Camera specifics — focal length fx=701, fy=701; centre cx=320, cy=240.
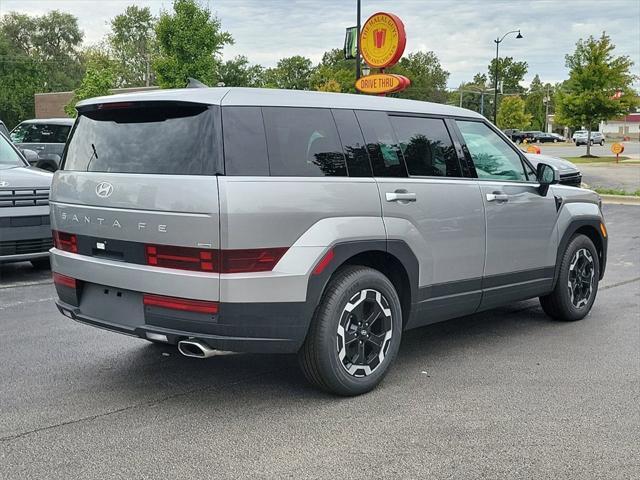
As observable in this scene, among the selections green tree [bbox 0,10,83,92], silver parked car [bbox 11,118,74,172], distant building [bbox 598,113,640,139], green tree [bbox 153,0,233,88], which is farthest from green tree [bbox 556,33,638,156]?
distant building [bbox 598,113,640,139]

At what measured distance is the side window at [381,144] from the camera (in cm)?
453

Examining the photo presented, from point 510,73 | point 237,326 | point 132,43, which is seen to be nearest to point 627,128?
point 510,73

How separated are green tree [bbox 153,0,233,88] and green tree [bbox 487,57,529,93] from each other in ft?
333

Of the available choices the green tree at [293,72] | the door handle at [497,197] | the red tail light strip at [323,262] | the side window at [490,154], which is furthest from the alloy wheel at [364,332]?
the green tree at [293,72]

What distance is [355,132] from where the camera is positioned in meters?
4.48

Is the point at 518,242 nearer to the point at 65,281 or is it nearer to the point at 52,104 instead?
the point at 65,281

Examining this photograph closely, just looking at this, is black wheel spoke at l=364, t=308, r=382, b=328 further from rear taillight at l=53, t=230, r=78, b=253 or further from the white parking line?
the white parking line

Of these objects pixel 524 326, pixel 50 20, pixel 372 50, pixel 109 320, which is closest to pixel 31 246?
pixel 109 320

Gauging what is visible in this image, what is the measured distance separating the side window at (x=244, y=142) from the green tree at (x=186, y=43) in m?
26.1

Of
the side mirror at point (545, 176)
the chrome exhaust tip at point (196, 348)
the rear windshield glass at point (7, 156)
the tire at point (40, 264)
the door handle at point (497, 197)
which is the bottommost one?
the tire at point (40, 264)

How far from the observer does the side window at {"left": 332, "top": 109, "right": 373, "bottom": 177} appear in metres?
4.37

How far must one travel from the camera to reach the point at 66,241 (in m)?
4.43

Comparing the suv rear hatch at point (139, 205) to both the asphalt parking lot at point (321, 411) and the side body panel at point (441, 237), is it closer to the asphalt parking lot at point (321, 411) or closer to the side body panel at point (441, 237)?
the asphalt parking lot at point (321, 411)

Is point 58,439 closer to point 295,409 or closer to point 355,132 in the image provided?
point 295,409
